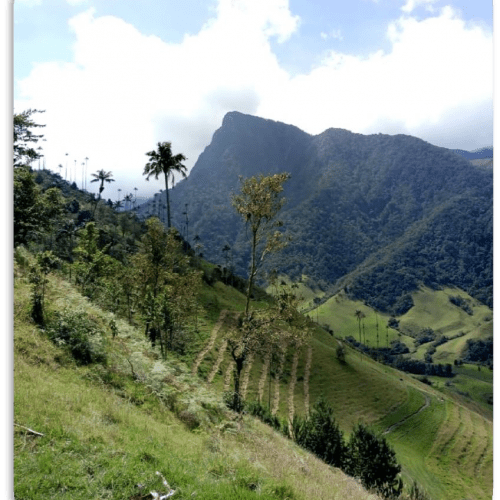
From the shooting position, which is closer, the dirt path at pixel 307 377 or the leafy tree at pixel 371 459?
the leafy tree at pixel 371 459

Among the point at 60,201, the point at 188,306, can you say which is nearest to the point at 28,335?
the point at 60,201

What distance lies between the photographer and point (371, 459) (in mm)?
46688

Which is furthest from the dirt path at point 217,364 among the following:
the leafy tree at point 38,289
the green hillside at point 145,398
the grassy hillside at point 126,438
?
the grassy hillside at point 126,438

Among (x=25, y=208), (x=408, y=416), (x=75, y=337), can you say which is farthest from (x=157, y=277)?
(x=408, y=416)

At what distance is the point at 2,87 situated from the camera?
17.0ft

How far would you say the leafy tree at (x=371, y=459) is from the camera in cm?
4562

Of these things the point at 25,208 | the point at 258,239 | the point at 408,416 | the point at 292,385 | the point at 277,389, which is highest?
the point at 25,208

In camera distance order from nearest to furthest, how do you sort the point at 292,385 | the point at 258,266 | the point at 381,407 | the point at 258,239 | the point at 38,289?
the point at 38,289 → the point at 258,239 → the point at 258,266 → the point at 292,385 → the point at 381,407

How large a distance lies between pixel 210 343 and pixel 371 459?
37067mm

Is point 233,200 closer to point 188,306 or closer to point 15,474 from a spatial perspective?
point 15,474

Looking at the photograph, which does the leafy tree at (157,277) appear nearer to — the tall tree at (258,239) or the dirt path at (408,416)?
the tall tree at (258,239)

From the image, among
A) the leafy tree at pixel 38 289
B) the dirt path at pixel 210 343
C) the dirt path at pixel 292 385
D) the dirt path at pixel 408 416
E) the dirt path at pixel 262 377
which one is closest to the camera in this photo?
the leafy tree at pixel 38 289

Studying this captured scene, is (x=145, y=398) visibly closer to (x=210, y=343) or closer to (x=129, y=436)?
(x=129, y=436)

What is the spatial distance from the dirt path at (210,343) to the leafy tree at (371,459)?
25332mm
